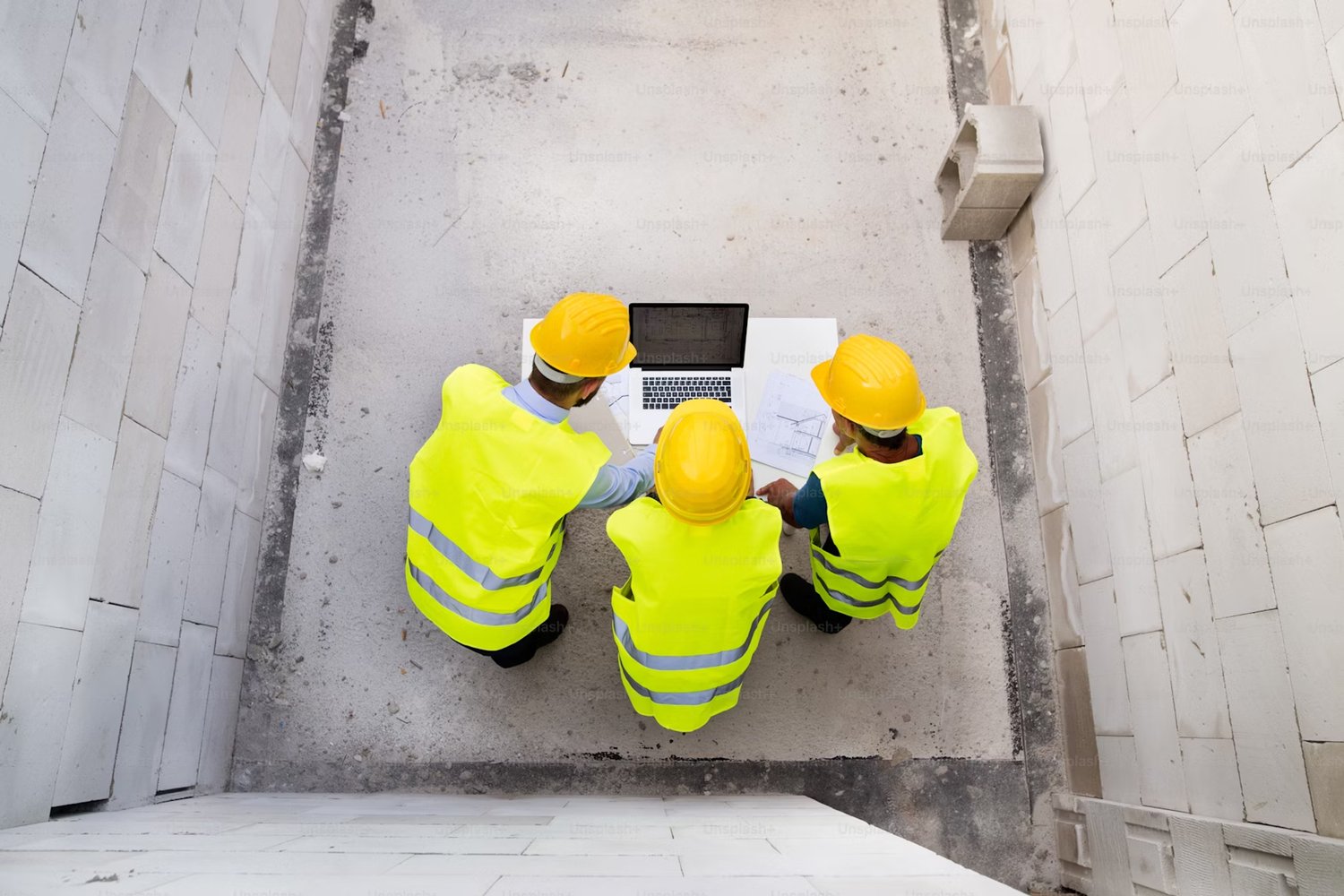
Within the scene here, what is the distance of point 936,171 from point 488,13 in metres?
2.05

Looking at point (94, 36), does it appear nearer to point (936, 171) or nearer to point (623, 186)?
point (623, 186)

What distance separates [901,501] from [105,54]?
227 cm

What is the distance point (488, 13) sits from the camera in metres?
3.65

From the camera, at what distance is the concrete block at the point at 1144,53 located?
7.75ft

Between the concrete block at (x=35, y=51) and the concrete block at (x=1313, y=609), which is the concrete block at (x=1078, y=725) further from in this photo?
the concrete block at (x=35, y=51)

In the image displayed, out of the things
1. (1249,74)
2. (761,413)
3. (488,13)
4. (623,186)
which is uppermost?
(488,13)

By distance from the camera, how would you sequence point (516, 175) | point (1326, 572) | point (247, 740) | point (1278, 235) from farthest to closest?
point (516, 175) < point (247, 740) < point (1278, 235) < point (1326, 572)

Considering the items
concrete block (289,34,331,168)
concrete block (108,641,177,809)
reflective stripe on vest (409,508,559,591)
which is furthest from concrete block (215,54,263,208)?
concrete block (108,641,177,809)

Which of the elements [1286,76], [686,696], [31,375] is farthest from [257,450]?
[1286,76]

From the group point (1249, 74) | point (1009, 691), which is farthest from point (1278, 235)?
point (1009, 691)

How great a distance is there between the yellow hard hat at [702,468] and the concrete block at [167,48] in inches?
67.1

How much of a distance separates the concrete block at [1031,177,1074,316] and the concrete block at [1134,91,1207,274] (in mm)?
460

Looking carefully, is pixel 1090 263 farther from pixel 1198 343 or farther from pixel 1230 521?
pixel 1230 521

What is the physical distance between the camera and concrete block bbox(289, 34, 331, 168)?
10.6ft
